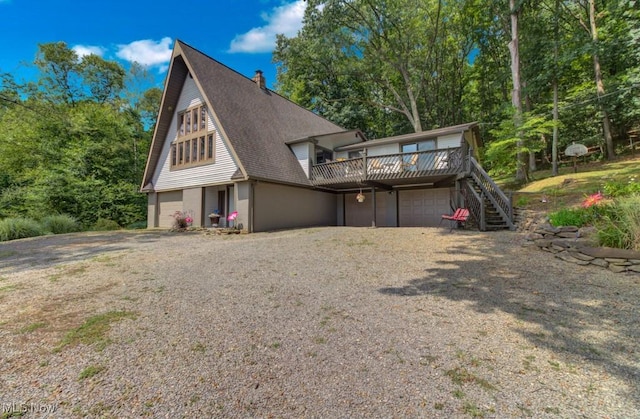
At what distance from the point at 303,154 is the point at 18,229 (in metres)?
13.1

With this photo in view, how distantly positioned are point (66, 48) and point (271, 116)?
24.0m

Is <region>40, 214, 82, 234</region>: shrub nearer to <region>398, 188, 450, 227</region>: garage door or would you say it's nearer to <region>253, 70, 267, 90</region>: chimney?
<region>253, 70, 267, 90</region>: chimney

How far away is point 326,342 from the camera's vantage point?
2.96 meters

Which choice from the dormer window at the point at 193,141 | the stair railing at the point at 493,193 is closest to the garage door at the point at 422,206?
the stair railing at the point at 493,193

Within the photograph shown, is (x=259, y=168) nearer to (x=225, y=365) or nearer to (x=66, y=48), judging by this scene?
(x=225, y=365)

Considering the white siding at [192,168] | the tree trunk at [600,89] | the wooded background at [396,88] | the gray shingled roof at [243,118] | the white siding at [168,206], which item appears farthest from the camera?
the tree trunk at [600,89]

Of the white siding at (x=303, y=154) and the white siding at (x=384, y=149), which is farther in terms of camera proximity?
the white siding at (x=384, y=149)

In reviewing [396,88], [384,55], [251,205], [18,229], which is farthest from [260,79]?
[396,88]

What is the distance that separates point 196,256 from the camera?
7.17 meters

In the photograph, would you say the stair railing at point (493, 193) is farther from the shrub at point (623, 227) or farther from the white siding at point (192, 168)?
the white siding at point (192, 168)

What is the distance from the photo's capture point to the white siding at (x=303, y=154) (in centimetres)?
1541

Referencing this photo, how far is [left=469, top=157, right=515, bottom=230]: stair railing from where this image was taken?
393 inches

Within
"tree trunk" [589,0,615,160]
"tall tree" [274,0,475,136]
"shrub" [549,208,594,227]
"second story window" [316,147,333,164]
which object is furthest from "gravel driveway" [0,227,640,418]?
"tall tree" [274,0,475,136]

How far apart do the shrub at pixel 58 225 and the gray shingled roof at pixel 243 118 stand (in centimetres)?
423
